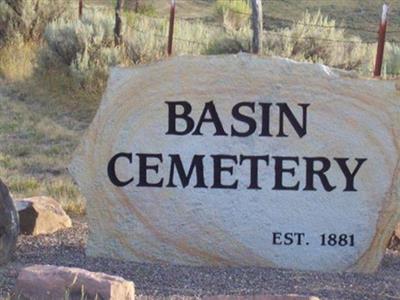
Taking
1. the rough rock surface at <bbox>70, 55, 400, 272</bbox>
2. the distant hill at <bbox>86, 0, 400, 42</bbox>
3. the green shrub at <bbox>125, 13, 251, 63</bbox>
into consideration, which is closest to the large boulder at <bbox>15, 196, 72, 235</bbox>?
the rough rock surface at <bbox>70, 55, 400, 272</bbox>

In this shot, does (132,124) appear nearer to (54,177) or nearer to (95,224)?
(95,224)

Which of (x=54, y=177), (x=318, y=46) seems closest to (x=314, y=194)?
(x=54, y=177)

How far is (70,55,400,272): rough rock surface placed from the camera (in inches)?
289

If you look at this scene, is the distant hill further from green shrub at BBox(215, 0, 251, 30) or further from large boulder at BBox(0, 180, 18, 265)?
large boulder at BBox(0, 180, 18, 265)

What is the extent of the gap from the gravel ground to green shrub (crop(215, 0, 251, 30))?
17405mm

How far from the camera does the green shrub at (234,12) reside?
25.6 m

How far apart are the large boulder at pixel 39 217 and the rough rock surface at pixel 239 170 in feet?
2.70

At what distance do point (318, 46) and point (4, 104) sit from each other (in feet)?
15.8

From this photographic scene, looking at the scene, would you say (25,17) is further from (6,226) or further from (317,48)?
(6,226)

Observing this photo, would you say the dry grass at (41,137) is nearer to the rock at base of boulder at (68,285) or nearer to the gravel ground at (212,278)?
the gravel ground at (212,278)

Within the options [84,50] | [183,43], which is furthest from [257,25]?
[183,43]

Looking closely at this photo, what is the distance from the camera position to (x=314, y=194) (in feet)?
24.3

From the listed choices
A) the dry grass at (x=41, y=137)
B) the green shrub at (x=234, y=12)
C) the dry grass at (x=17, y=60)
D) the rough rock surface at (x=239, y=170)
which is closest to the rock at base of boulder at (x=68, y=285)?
the rough rock surface at (x=239, y=170)

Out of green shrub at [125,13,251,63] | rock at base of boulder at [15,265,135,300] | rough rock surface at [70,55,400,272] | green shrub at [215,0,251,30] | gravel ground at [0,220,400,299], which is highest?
green shrub at [215,0,251,30]
